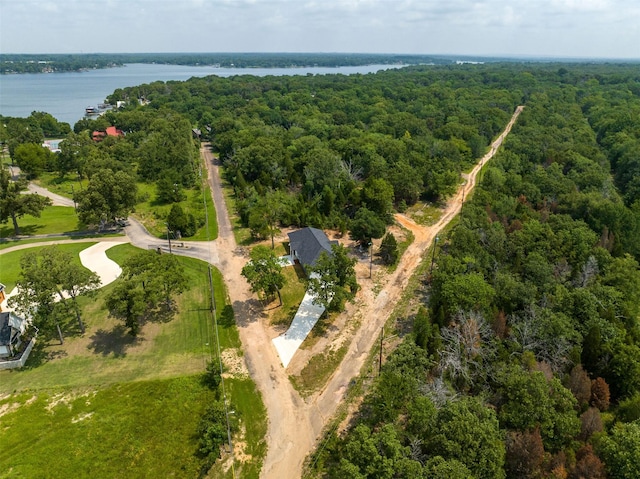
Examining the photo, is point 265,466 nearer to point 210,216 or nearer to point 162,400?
point 162,400

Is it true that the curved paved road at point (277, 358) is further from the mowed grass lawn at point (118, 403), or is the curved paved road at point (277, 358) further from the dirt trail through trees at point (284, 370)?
the mowed grass lawn at point (118, 403)

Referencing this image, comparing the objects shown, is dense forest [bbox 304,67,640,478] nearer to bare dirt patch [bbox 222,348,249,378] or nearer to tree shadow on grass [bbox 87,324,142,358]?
bare dirt patch [bbox 222,348,249,378]

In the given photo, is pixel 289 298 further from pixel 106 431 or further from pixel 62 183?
pixel 62 183

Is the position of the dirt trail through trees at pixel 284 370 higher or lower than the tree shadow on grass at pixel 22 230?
lower

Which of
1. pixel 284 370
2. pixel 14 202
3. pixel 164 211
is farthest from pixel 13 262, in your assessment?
pixel 284 370

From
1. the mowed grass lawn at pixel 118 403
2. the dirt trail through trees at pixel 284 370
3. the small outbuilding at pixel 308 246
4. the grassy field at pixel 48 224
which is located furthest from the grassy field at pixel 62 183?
the small outbuilding at pixel 308 246

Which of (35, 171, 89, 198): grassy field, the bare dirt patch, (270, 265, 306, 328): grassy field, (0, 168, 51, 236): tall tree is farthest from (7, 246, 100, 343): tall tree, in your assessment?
(35, 171, 89, 198): grassy field

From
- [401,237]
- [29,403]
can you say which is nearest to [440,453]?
[29,403]

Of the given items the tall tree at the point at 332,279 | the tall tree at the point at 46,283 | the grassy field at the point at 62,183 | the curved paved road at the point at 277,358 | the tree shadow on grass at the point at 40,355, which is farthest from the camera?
the grassy field at the point at 62,183
